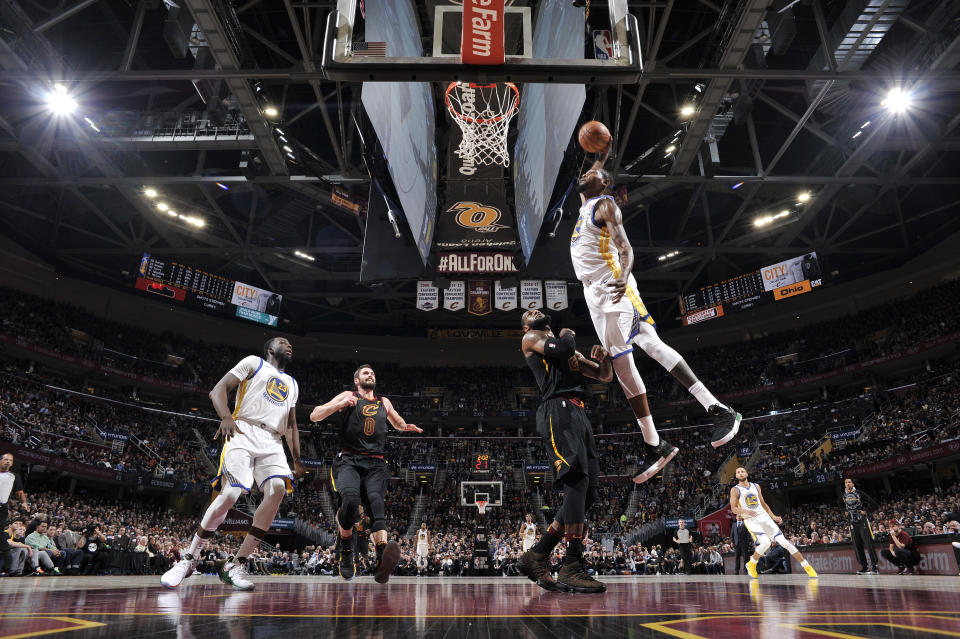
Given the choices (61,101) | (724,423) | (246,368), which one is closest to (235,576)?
(246,368)

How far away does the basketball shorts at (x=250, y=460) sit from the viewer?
16.8 ft

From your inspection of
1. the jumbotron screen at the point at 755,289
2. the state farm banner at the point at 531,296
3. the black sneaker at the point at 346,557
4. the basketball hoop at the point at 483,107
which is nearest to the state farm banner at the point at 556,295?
the state farm banner at the point at 531,296

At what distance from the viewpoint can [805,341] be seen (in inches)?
1186

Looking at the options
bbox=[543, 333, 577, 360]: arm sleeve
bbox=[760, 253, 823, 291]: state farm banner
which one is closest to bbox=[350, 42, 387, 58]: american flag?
bbox=[543, 333, 577, 360]: arm sleeve

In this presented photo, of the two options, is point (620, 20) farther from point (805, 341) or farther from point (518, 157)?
point (805, 341)

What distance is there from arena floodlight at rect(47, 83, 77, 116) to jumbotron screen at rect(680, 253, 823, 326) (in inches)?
860

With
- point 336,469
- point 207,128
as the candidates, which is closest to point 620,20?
point 336,469

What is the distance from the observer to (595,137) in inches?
159

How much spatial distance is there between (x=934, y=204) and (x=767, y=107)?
1019cm

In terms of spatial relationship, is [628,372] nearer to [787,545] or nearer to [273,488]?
[273,488]

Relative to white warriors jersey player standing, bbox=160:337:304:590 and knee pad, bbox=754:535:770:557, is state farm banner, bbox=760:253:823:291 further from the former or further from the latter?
white warriors jersey player standing, bbox=160:337:304:590

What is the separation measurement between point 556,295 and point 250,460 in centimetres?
1363

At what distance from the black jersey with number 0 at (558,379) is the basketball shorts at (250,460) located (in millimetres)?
2448

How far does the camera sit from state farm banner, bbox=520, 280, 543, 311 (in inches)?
711
